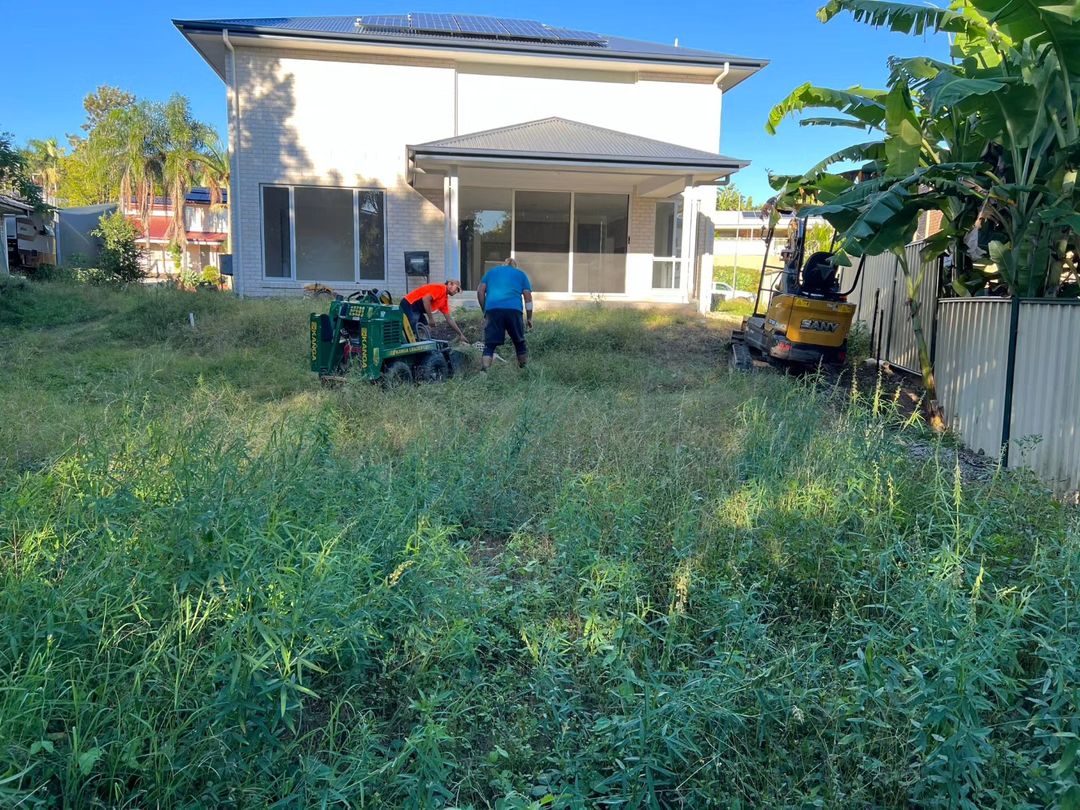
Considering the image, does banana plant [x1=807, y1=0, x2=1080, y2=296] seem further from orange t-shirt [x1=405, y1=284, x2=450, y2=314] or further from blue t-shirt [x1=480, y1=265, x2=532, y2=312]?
orange t-shirt [x1=405, y1=284, x2=450, y2=314]

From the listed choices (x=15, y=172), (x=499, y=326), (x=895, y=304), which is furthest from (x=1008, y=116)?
(x=15, y=172)

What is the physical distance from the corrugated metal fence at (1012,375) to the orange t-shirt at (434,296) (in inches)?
243

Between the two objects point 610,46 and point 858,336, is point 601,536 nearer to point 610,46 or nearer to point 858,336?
point 858,336

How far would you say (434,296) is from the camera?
10.5m

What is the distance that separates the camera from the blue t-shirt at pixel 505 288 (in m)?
10.7

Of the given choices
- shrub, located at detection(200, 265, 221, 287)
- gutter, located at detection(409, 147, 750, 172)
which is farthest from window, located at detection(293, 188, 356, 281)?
shrub, located at detection(200, 265, 221, 287)

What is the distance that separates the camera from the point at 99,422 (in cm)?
595

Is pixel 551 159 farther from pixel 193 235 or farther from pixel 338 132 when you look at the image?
pixel 193 235

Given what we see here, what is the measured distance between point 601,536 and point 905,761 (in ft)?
6.38

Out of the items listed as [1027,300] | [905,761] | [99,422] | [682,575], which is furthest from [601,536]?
[1027,300]

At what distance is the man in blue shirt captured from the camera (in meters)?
10.7

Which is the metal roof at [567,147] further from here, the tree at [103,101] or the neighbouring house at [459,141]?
the tree at [103,101]

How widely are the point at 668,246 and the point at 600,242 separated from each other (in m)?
1.61

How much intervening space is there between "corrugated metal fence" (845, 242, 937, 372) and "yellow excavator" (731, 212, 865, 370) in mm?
915
